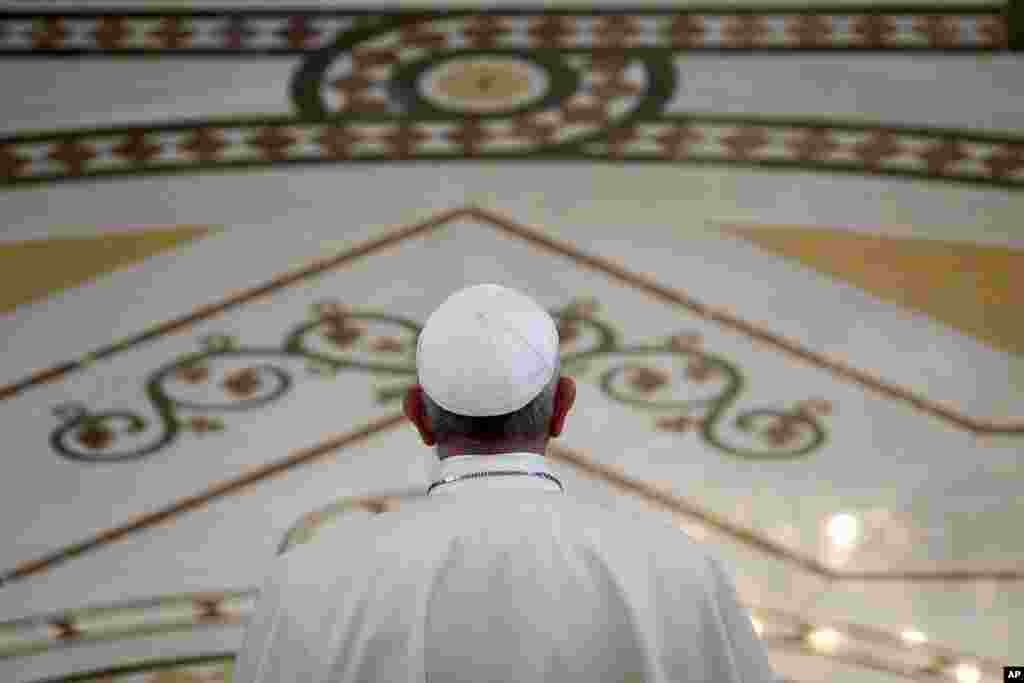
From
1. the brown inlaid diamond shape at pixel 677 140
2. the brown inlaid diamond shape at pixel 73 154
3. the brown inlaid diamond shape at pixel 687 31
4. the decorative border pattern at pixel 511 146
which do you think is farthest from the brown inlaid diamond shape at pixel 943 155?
the brown inlaid diamond shape at pixel 73 154

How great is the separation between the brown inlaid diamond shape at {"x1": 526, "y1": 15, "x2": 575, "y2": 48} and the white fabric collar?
3980mm

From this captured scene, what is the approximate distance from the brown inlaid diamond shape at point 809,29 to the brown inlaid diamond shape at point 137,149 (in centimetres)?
182

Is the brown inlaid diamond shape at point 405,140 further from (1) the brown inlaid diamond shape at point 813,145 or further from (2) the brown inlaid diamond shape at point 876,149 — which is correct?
(2) the brown inlaid diamond shape at point 876,149

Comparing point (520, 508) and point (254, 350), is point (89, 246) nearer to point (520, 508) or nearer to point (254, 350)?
point (254, 350)

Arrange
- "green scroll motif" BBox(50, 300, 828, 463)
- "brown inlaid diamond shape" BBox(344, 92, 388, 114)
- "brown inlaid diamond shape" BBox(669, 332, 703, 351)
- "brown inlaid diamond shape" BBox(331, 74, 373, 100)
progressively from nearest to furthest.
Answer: "green scroll motif" BBox(50, 300, 828, 463) < "brown inlaid diamond shape" BBox(669, 332, 703, 351) < "brown inlaid diamond shape" BBox(344, 92, 388, 114) < "brown inlaid diamond shape" BBox(331, 74, 373, 100)

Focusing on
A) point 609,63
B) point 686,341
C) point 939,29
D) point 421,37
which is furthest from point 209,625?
point 939,29

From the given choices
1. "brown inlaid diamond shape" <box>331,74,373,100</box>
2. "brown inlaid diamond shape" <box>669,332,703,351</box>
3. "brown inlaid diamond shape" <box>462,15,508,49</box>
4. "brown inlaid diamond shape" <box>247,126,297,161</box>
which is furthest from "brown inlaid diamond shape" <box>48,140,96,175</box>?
"brown inlaid diamond shape" <box>669,332,703,351</box>

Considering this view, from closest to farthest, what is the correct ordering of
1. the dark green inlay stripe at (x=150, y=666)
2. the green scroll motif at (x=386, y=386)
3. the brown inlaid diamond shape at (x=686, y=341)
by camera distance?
the dark green inlay stripe at (x=150, y=666) → the green scroll motif at (x=386, y=386) → the brown inlaid diamond shape at (x=686, y=341)

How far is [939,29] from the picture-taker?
220 inches

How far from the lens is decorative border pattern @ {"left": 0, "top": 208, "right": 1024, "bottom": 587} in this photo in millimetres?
3109

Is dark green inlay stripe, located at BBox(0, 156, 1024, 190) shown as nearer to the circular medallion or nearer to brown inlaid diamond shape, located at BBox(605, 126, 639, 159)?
brown inlaid diamond shape, located at BBox(605, 126, 639, 159)

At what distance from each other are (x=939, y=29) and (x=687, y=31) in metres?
0.71

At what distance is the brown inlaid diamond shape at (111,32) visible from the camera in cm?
562

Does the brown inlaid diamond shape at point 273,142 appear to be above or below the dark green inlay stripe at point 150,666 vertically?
above
